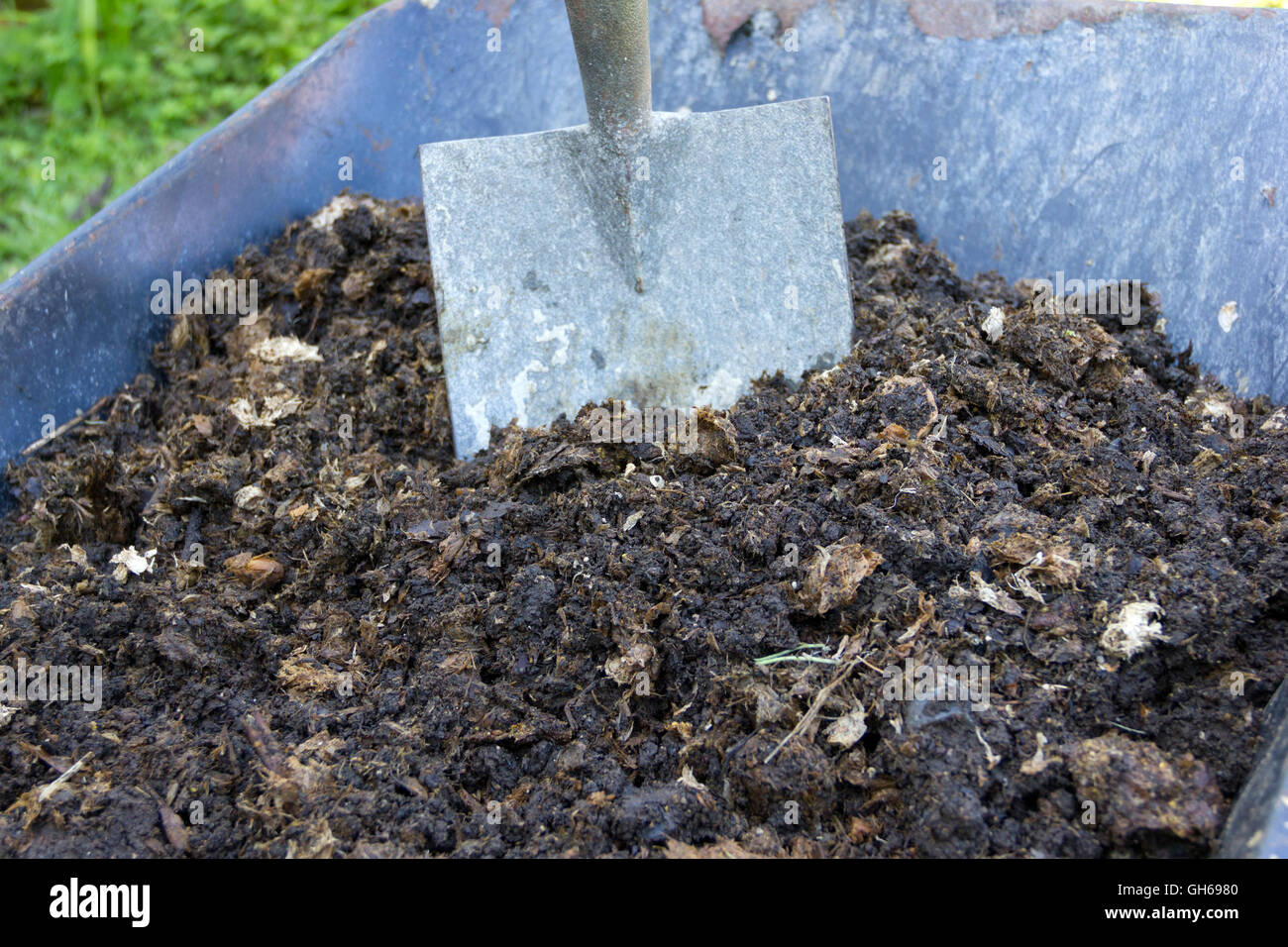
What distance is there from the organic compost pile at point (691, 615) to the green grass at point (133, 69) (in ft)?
7.10

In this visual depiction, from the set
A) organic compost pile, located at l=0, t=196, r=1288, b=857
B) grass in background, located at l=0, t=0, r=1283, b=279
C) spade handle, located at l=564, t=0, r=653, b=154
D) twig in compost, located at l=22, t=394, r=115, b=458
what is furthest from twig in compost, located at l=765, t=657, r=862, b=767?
grass in background, located at l=0, t=0, r=1283, b=279

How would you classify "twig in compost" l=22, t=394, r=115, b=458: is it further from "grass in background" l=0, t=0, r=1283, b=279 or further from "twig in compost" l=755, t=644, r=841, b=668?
"grass in background" l=0, t=0, r=1283, b=279

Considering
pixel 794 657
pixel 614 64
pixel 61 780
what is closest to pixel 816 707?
pixel 794 657

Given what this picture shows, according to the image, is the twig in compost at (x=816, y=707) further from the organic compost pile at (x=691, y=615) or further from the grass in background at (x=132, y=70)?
the grass in background at (x=132, y=70)

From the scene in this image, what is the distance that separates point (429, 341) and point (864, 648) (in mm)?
1226

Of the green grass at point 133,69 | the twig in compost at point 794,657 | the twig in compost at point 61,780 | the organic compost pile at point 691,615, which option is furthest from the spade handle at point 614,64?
the green grass at point 133,69

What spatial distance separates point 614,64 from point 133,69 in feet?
9.51

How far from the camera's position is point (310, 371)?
202cm

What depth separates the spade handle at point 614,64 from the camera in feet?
5.85

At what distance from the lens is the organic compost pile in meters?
1.21

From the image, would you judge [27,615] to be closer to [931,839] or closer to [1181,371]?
[931,839]

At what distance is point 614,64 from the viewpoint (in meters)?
1.84

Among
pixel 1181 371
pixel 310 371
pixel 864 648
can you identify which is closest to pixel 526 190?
pixel 310 371

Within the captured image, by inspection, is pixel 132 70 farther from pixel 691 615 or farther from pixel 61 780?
pixel 691 615
